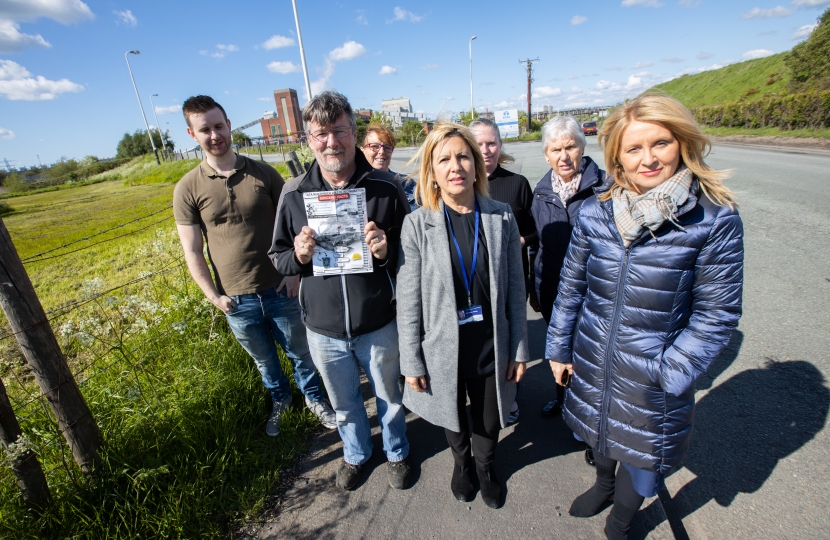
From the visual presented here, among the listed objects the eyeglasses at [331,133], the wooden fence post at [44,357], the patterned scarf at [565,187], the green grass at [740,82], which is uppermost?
the green grass at [740,82]

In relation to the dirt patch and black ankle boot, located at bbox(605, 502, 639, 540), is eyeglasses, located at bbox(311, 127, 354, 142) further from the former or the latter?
the dirt patch

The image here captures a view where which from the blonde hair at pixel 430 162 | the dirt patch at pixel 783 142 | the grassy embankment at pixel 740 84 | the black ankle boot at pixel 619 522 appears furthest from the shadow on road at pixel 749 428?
the grassy embankment at pixel 740 84

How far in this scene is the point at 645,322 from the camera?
5.73 ft

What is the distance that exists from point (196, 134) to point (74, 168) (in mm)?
77081

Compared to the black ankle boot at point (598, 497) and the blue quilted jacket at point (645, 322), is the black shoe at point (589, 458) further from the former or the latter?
the blue quilted jacket at point (645, 322)

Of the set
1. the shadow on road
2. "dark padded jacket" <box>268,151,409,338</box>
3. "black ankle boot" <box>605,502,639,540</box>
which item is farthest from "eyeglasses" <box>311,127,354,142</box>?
the shadow on road

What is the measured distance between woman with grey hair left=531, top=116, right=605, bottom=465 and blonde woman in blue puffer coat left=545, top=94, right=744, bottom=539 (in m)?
0.63

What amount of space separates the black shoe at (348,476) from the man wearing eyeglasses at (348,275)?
265 millimetres

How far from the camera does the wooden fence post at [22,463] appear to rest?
205cm

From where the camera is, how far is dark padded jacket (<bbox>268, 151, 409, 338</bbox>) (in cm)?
218

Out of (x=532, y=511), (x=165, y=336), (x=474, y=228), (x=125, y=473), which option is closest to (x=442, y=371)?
(x=474, y=228)

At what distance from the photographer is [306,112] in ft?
6.82

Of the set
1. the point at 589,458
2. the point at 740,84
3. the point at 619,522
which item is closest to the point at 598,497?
the point at 619,522

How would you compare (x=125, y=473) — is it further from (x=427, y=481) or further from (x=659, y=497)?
(x=659, y=497)
